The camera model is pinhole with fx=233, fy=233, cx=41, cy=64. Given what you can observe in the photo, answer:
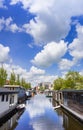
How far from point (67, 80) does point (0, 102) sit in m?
67.5

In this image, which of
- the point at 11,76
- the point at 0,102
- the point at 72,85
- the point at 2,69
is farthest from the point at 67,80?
the point at 0,102

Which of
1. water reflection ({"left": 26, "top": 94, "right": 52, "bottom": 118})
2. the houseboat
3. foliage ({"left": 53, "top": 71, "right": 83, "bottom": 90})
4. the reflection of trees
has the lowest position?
the reflection of trees

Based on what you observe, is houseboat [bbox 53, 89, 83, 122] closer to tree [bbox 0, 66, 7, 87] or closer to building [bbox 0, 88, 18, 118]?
building [bbox 0, 88, 18, 118]

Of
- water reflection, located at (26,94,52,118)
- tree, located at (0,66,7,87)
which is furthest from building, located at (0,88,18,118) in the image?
tree, located at (0,66,7,87)

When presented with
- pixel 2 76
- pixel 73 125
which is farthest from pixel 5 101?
pixel 2 76

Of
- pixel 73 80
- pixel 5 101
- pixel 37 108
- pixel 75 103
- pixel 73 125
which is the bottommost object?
pixel 73 125

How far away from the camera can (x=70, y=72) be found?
10131cm

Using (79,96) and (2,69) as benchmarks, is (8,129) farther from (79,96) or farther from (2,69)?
(2,69)

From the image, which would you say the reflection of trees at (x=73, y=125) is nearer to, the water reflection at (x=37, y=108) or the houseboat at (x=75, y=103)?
the houseboat at (x=75, y=103)

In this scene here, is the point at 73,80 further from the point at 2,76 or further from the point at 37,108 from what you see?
the point at 37,108

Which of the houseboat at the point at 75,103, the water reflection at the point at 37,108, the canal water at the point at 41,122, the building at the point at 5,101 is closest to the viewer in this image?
the canal water at the point at 41,122

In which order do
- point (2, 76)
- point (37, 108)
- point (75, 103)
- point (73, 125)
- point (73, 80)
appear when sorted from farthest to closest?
1. point (73, 80)
2. point (2, 76)
3. point (37, 108)
4. point (75, 103)
5. point (73, 125)

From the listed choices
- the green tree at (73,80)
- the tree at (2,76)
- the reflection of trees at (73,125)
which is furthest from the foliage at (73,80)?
the reflection of trees at (73,125)

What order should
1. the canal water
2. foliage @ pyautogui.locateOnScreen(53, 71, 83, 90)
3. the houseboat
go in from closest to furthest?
the canal water, the houseboat, foliage @ pyautogui.locateOnScreen(53, 71, 83, 90)
